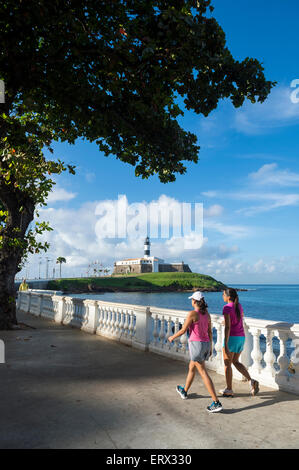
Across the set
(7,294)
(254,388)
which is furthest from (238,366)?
(7,294)

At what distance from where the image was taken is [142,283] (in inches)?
5295

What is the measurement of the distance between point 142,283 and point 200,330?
131 m

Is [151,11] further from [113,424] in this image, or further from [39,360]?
[39,360]

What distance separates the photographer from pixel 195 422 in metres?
4.11

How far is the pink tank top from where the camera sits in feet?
15.9

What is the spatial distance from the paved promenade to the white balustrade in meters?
0.31

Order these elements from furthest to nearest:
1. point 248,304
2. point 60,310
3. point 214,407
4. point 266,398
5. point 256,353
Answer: point 248,304 → point 60,310 → point 256,353 → point 266,398 → point 214,407

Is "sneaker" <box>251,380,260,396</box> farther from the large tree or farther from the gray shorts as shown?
the large tree

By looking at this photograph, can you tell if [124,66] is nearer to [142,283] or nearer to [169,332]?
[169,332]

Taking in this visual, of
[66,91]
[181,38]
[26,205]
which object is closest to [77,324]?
[26,205]

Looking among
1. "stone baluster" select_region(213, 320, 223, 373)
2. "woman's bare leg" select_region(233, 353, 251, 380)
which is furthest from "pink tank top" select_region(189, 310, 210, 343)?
"stone baluster" select_region(213, 320, 223, 373)

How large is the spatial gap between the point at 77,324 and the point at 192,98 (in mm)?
9094

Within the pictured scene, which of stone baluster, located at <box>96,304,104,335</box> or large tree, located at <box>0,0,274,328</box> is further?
stone baluster, located at <box>96,304,104,335</box>

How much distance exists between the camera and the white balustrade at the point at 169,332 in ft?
17.9
